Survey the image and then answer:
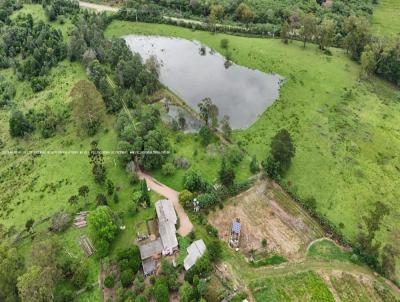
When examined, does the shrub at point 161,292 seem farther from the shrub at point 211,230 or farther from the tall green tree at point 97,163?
the tall green tree at point 97,163

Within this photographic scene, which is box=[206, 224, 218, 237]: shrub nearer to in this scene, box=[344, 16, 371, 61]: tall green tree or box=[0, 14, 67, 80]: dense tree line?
box=[0, 14, 67, 80]: dense tree line

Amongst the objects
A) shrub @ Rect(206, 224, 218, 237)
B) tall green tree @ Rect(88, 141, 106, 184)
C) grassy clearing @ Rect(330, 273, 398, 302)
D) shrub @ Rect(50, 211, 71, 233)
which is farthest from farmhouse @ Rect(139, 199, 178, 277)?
grassy clearing @ Rect(330, 273, 398, 302)

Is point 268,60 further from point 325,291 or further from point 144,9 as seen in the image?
point 325,291

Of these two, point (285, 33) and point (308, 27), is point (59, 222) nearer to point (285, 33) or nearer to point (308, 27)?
point (285, 33)

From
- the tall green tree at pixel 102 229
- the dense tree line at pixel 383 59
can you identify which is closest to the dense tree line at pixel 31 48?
the tall green tree at pixel 102 229

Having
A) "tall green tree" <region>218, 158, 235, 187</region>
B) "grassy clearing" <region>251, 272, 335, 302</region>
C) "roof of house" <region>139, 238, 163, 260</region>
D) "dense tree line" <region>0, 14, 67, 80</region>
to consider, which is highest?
"dense tree line" <region>0, 14, 67, 80</region>

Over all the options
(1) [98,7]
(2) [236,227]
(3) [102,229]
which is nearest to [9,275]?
(3) [102,229]
